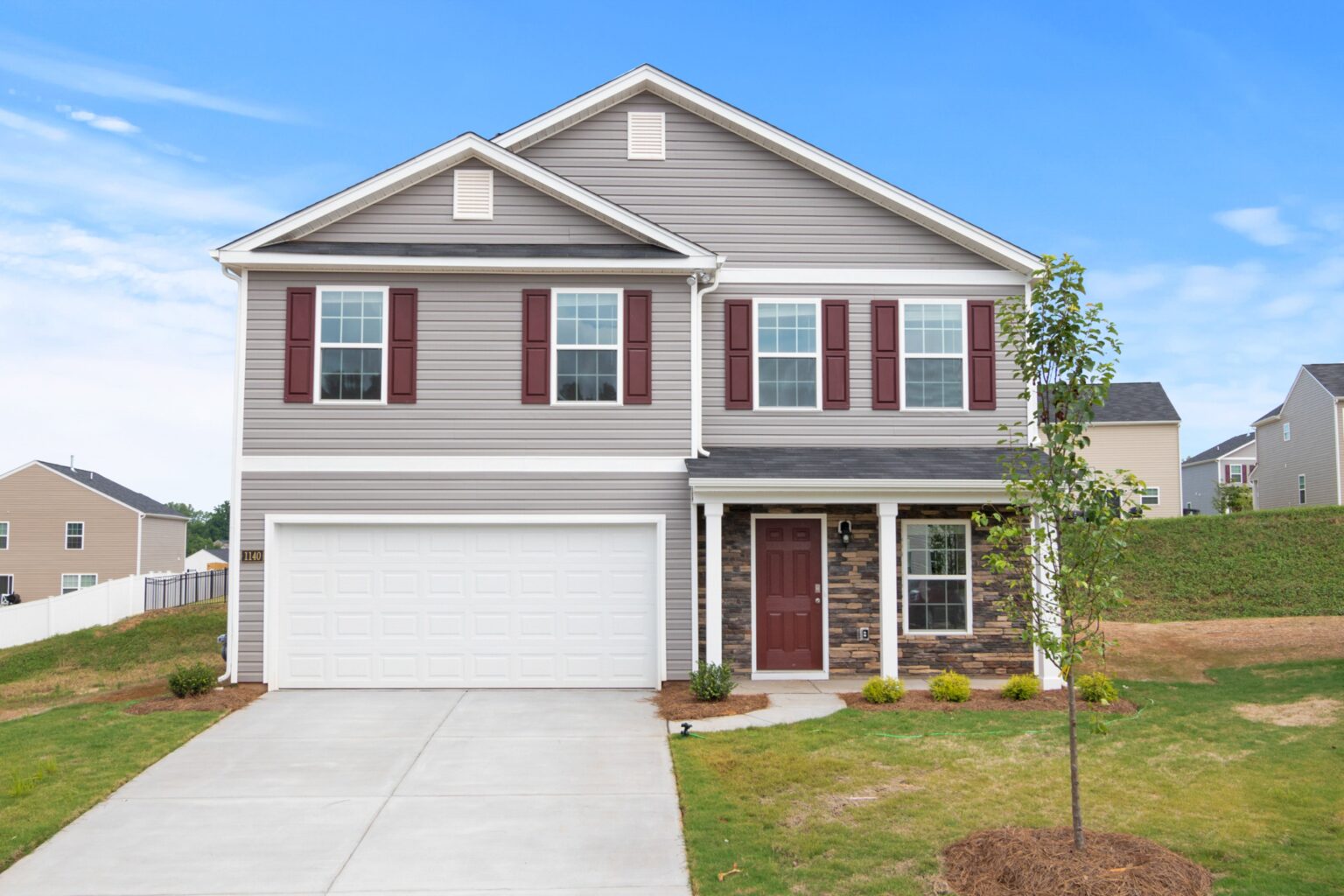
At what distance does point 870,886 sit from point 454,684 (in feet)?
26.6

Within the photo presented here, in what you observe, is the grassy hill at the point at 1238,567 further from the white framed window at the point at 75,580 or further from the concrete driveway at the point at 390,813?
the white framed window at the point at 75,580

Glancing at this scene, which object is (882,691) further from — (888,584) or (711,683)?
(711,683)

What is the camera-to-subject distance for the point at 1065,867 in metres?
6.37

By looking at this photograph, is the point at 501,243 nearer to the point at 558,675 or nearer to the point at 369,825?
the point at 558,675

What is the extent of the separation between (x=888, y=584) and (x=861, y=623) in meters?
0.89

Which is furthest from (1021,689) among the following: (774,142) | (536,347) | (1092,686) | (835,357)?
(774,142)

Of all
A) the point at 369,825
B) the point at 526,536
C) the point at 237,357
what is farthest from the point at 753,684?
the point at 237,357

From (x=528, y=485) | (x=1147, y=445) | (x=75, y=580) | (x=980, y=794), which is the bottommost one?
(x=75, y=580)

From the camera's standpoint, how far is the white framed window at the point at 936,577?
13.9 meters

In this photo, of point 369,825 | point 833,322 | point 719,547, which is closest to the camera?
point 369,825

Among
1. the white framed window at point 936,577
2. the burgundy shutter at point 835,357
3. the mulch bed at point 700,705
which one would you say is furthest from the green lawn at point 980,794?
the burgundy shutter at point 835,357

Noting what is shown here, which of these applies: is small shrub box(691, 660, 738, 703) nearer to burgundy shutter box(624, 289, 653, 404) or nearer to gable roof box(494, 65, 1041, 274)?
burgundy shutter box(624, 289, 653, 404)

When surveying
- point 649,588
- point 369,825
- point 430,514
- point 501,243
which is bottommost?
point 369,825

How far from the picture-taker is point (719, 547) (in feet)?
42.5
